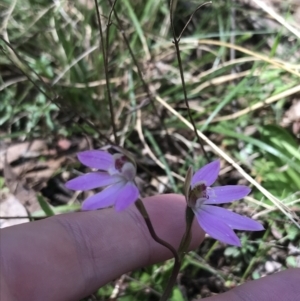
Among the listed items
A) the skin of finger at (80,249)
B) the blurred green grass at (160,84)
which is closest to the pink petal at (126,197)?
the skin of finger at (80,249)

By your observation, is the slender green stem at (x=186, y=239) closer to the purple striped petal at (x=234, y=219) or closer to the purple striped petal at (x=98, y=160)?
the purple striped petal at (x=234, y=219)

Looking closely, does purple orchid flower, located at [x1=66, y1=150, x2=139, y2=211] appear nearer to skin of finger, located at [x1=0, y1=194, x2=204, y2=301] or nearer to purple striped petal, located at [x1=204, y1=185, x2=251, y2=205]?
purple striped petal, located at [x1=204, y1=185, x2=251, y2=205]

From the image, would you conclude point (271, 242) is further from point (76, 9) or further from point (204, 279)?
point (76, 9)

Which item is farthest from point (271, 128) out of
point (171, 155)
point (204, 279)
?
point (204, 279)

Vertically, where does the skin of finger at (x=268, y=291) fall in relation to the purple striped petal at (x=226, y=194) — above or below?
below

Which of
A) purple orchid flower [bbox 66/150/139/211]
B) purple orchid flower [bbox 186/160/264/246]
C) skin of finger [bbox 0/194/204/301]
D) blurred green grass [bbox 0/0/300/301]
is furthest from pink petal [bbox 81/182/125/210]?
blurred green grass [bbox 0/0/300/301]

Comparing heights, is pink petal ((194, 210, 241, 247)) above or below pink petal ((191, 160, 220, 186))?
below
